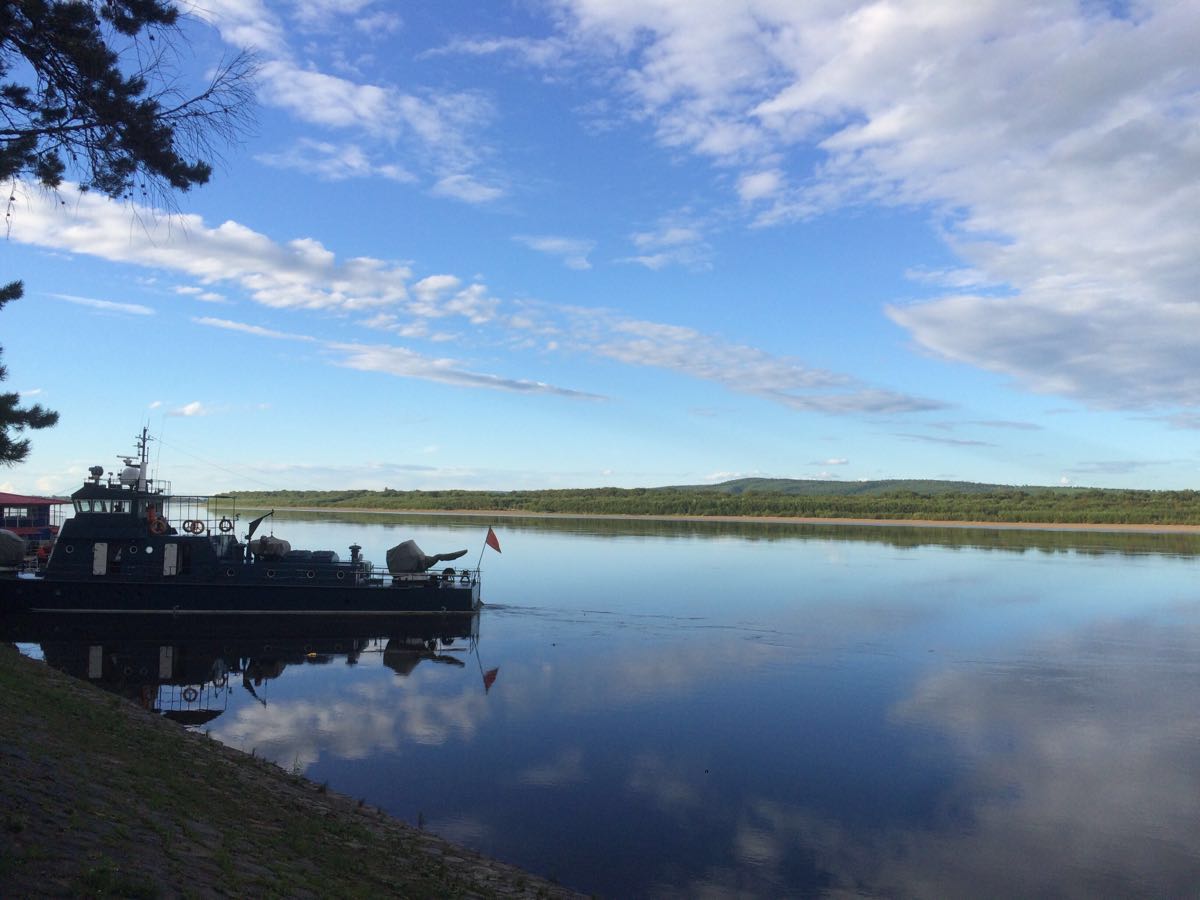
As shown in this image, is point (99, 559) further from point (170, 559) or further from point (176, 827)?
point (176, 827)

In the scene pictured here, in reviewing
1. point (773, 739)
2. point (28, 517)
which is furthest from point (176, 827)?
point (28, 517)

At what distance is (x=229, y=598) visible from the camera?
33719 mm

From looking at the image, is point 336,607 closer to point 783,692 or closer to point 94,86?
point 783,692

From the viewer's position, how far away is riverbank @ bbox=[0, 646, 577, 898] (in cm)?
756

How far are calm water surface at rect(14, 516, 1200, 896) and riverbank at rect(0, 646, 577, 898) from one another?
1.44 meters

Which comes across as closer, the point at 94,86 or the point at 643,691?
the point at 94,86

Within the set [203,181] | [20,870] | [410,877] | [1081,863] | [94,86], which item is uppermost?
[94,86]

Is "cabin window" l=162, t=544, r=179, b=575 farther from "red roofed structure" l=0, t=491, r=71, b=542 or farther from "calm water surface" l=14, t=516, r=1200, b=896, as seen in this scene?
"red roofed structure" l=0, t=491, r=71, b=542

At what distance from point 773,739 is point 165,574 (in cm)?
2575

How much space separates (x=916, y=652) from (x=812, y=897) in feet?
68.1

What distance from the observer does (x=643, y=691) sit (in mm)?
23969

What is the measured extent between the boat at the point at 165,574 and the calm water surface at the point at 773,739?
3345 mm

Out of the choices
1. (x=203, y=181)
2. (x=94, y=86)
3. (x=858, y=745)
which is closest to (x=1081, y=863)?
(x=858, y=745)

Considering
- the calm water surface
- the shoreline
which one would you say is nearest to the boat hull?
the calm water surface
